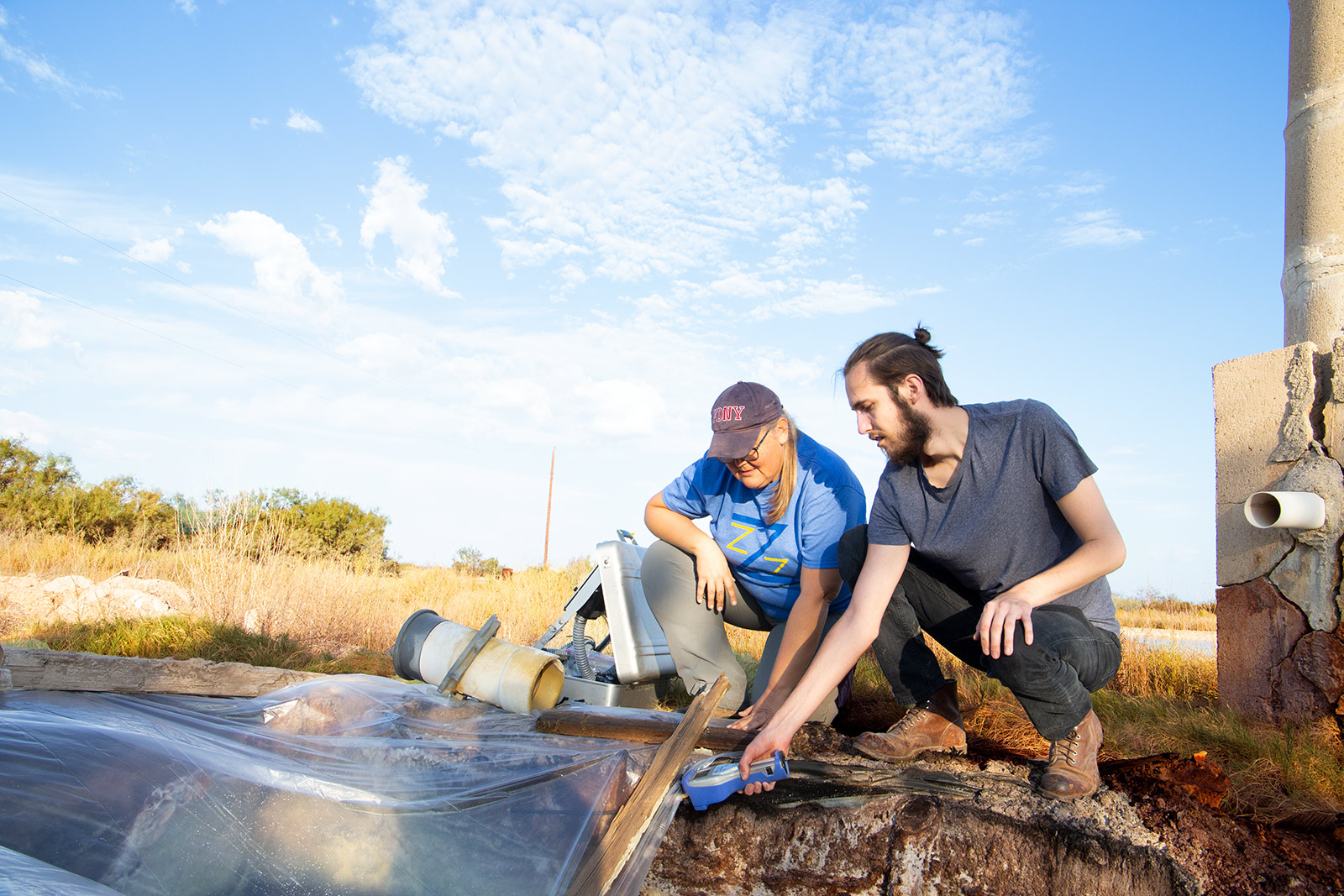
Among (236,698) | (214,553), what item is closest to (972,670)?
(236,698)

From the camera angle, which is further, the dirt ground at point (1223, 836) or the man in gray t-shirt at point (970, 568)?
the man in gray t-shirt at point (970, 568)

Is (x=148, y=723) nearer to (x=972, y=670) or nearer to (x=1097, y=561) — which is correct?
(x=1097, y=561)

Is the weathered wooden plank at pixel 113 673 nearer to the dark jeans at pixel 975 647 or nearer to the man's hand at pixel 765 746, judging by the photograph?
the man's hand at pixel 765 746

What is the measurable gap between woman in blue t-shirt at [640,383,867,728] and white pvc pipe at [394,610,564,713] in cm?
58

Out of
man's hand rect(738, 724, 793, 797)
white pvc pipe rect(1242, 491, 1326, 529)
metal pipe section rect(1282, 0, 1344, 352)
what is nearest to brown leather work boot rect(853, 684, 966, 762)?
man's hand rect(738, 724, 793, 797)

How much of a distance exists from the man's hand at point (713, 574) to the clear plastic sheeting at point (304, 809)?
79 centimetres

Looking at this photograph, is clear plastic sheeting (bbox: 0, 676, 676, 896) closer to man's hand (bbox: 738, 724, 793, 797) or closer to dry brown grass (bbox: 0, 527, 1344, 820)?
man's hand (bbox: 738, 724, 793, 797)

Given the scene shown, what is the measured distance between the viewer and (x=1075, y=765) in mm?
2184

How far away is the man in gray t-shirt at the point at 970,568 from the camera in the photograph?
2123 mm

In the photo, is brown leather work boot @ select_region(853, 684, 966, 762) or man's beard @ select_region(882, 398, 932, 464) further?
brown leather work boot @ select_region(853, 684, 966, 762)

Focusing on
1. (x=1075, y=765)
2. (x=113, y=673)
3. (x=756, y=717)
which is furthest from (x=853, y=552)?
(x=113, y=673)

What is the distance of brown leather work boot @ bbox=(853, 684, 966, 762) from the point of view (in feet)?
8.32

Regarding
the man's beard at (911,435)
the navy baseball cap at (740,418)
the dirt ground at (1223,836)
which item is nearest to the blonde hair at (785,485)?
the navy baseball cap at (740,418)

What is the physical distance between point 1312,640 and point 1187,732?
2.05ft
